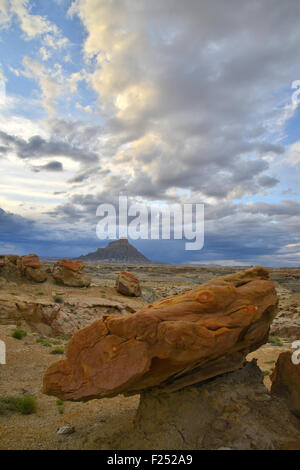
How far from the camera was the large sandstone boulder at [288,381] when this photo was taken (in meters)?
8.87

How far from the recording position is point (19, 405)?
37.0 ft

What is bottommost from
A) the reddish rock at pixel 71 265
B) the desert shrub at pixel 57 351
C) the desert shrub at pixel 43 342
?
the desert shrub at pixel 57 351

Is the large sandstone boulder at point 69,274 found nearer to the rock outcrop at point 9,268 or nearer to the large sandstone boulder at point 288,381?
the rock outcrop at point 9,268

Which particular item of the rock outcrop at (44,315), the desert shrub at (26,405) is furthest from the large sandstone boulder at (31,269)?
the desert shrub at (26,405)

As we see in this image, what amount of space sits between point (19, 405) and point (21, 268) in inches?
1229

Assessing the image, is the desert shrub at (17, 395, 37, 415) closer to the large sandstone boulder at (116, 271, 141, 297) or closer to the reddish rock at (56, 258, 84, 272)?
the reddish rock at (56, 258, 84, 272)

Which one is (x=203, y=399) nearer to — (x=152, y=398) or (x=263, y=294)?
(x=152, y=398)

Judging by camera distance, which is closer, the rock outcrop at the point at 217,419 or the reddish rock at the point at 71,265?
the rock outcrop at the point at 217,419

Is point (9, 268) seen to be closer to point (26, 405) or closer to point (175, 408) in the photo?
point (26, 405)

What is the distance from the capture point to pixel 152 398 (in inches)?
339

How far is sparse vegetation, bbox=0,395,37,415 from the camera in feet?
36.3

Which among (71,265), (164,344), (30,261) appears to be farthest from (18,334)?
(71,265)

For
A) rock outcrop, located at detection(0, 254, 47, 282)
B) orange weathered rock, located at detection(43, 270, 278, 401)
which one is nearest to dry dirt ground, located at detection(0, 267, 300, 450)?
orange weathered rock, located at detection(43, 270, 278, 401)
